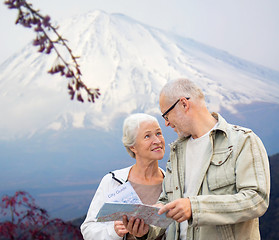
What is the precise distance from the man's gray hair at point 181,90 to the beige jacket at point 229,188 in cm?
13

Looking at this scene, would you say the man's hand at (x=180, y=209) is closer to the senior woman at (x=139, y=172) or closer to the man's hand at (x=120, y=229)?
the man's hand at (x=120, y=229)

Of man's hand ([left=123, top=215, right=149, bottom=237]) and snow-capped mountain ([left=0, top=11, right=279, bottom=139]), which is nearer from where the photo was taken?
man's hand ([left=123, top=215, right=149, bottom=237])

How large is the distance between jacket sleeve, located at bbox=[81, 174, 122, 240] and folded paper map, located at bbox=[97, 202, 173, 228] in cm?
41

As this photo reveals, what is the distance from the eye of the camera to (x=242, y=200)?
4.10ft

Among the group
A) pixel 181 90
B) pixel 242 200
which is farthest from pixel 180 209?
pixel 181 90

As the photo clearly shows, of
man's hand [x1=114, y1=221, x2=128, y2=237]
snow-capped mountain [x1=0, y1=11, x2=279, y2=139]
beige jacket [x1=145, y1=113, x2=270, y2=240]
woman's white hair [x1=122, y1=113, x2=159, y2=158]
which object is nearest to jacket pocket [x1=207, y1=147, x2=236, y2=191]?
beige jacket [x1=145, y1=113, x2=270, y2=240]

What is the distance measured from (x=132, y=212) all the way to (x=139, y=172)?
0.58m

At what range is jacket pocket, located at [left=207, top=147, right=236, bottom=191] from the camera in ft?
4.45

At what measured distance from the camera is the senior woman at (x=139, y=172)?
1883mm

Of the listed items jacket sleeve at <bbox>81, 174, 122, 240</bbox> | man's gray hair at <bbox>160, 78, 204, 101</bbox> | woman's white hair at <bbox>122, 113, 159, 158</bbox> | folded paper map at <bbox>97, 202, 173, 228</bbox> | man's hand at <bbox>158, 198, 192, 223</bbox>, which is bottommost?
jacket sleeve at <bbox>81, 174, 122, 240</bbox>

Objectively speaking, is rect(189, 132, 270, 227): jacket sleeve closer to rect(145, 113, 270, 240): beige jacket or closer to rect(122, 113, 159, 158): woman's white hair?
rect(145, 113, 270, 240): beige jacket

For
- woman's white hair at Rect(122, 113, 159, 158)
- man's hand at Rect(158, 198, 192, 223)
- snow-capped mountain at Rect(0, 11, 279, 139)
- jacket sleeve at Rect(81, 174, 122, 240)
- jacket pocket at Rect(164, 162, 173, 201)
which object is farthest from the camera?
snow-capped mountain at Rect(0, 11, 279, 139)

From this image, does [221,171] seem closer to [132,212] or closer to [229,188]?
[229,188]

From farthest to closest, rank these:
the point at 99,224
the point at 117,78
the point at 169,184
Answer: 1. the point at 117,78
2. the point at 99,224
3. the point at 169,184
